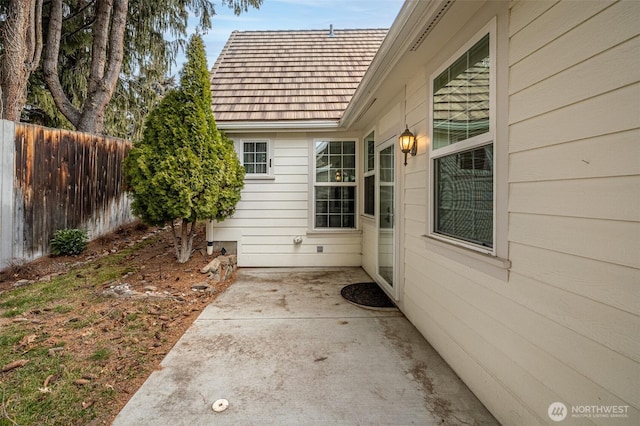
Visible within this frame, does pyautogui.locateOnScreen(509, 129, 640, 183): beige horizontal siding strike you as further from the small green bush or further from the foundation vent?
the small green bush

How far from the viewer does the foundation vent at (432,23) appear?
1896 millimetres

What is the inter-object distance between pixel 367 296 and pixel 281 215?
2374 millimetres

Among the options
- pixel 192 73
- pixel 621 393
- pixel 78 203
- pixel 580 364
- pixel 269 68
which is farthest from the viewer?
pixel 269 68

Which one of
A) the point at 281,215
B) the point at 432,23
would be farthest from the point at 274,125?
the point at 432,23

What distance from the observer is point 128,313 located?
3.04 metres

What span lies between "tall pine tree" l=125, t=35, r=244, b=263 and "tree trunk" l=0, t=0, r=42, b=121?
3.28 m

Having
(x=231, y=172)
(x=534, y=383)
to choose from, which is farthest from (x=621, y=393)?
(x=231, y=172)

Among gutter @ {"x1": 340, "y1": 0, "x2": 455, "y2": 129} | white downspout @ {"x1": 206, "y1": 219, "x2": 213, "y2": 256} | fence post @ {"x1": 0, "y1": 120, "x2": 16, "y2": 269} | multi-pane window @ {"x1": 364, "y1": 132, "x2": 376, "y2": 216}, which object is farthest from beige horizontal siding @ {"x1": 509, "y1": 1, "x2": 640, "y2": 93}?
fence post @ {"x1": 0, "y1": 120, "x2": 16, "y2": 269}

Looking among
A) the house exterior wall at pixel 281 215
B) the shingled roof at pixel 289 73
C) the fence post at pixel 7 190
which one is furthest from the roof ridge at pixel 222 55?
the fence post at pixel 7 190

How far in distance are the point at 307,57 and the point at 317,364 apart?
679cm

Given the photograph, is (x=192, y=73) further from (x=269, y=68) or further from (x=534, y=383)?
(x=534, y=383)

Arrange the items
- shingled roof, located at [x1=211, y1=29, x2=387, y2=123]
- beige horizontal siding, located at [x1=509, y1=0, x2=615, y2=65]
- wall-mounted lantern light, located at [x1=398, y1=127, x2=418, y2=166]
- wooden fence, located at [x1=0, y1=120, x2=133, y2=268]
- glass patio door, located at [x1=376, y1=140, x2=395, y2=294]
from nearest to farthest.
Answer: beige horizontal siding, located at [x1=509, y1=0, x2=615, y2=65], wall-mounted lantern light, located at [x1=398, y1=127, x2=418, y2=166], glass patio door, located at [x1=376, y1=140, x2=395, y2=294], wooden fence, located at [x1=0, y1=120, x2=133, y2=268], shingled roof, located at [x1=211, y1=29, x2=387, y2=123]

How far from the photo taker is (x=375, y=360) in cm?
243

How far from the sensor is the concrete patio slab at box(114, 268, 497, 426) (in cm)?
180
